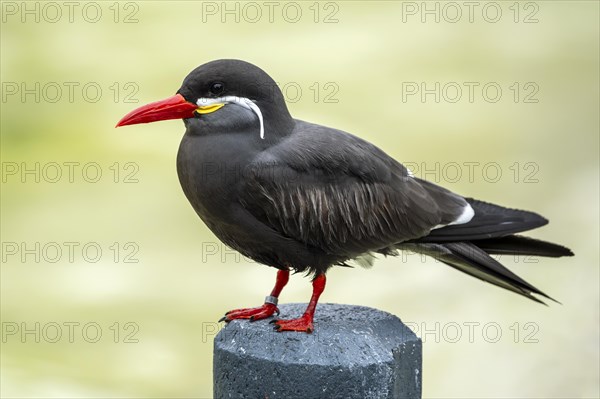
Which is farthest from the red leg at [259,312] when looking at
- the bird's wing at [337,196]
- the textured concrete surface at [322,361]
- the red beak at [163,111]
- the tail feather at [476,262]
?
the red beak at [163,111]

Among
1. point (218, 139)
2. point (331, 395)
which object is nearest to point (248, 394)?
point (331, 395)

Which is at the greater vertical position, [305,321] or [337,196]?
[337,196]

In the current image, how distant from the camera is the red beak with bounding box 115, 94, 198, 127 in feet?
14.9

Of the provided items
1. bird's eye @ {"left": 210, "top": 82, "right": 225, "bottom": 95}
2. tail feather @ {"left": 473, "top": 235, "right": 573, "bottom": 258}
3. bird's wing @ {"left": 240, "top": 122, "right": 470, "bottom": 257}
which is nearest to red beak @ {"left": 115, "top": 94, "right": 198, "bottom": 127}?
bird's eye @ {"left": 210, "top": 82, "right": 225, "bottom": 95}

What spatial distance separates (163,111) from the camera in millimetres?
4531

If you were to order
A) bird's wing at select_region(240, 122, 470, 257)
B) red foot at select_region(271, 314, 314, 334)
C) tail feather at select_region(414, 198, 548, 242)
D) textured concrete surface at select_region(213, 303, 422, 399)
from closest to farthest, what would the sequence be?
textured concrete surface at select_region(213, 303, 422, 399) < red foot at select_region(271, 314, 314, 334) < bird's wing at select_region(240, 122, 470, 257) < tail feather at select_region(414, 198, 548, 242)

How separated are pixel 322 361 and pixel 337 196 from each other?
3.35ft

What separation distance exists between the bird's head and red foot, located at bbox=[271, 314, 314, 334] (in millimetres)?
851

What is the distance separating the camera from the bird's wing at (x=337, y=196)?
183 inches

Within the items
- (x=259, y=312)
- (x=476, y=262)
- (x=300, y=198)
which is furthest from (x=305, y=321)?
(x=476, y=262)

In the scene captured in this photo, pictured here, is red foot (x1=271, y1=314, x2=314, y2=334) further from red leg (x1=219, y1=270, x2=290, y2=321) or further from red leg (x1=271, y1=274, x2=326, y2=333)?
red leg (x1=219, y1=270, x2=290, y2=321)

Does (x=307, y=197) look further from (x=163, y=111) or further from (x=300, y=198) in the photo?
(x=163, y=111)

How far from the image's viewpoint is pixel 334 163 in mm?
4816

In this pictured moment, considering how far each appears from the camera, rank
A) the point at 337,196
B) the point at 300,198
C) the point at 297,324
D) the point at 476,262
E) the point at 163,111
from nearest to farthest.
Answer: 1. the point at 297,324
2. the point at 163,111
3. the point at 300,198
4. the point at 337,196
5. the point at 476,262
